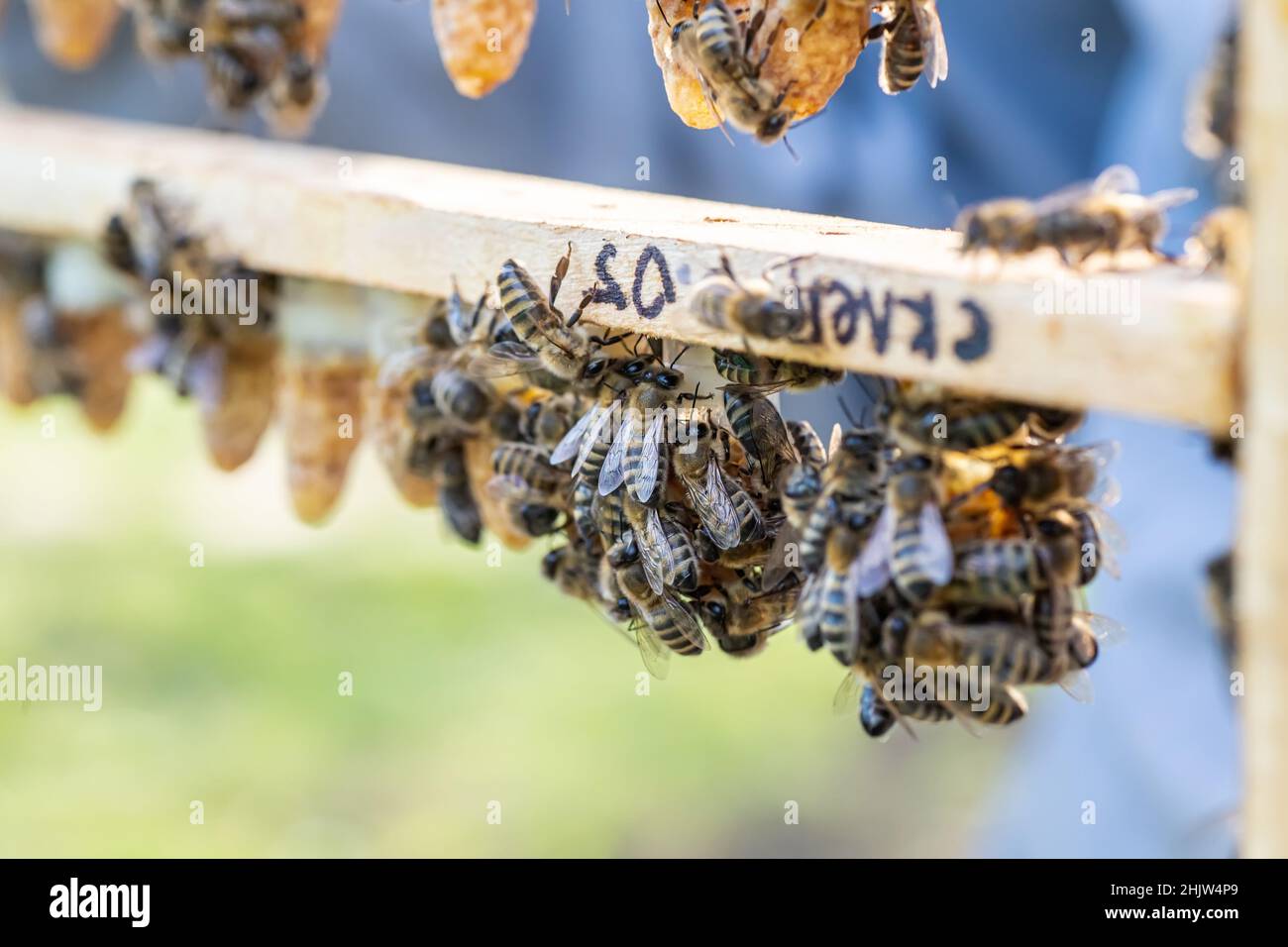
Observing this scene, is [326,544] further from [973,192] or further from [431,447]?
[431,447]

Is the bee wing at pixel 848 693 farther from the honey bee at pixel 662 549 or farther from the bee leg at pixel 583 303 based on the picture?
the bee leg at pixel 583 303

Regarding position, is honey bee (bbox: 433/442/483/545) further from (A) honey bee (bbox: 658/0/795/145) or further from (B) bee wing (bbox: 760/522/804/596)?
(A) honey bee (bbox: 658/0/795/145)

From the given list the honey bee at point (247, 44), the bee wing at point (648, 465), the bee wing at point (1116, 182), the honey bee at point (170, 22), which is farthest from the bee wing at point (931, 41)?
the honey bee at point (170, 22)

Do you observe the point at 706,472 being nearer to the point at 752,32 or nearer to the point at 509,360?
the point at 509,360

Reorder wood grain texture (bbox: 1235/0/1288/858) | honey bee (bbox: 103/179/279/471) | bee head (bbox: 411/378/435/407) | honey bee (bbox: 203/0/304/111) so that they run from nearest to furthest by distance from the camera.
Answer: wood grain texture (bbox: 1235/0/1288/858) → bee head (bbox: 411/378/435/407) → honey bee (bbox: 103/179/279/471) → honey bee (bbox: 203/0/304/111)

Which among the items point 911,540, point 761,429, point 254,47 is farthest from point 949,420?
point 254,47

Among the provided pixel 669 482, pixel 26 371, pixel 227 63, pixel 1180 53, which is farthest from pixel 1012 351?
pixel 26 371

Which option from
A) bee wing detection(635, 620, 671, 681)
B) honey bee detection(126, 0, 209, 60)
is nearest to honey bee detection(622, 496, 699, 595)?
bee wing detection(635, 620, 671, 681)
